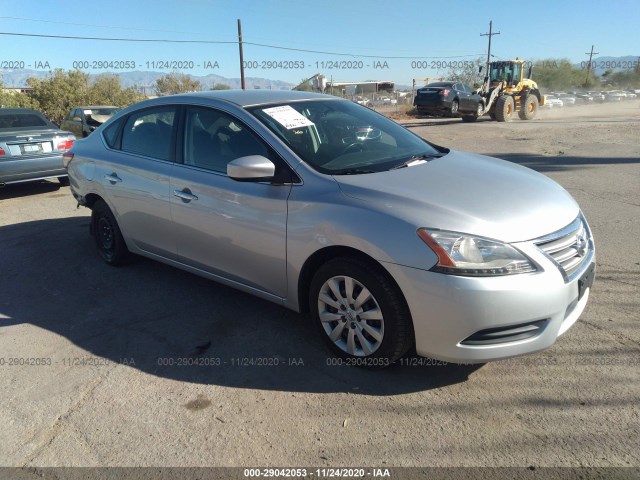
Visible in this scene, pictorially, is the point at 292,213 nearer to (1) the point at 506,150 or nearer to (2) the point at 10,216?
(2) the point at 10,216

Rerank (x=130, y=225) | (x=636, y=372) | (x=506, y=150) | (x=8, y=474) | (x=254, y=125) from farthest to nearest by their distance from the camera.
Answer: (x=506, y=150) → (x=130, y=225) → (x=254, y=125) → (x=636, y=372) → (x=8, y=474)

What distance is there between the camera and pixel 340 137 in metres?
3.76

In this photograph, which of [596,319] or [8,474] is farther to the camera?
[596,319]

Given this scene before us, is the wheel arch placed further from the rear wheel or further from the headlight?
the rear wheel

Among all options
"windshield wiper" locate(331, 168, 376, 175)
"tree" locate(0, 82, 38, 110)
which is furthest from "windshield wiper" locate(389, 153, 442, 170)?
"tree" locate(0, 82, 38, 110)

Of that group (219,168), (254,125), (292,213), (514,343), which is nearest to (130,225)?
(219,168)

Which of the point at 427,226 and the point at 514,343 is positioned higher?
the point at 427,226

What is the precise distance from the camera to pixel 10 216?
748cm

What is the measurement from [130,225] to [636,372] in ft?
13.6

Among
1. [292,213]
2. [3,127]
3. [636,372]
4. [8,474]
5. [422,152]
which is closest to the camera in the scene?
[8,474]

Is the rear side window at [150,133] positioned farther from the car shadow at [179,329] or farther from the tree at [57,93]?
the tree at [57,93]

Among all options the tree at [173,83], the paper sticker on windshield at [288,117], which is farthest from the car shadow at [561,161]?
the tree at [173,83]

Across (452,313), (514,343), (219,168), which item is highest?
(219,168)

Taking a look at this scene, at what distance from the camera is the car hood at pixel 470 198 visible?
271 centimetres
